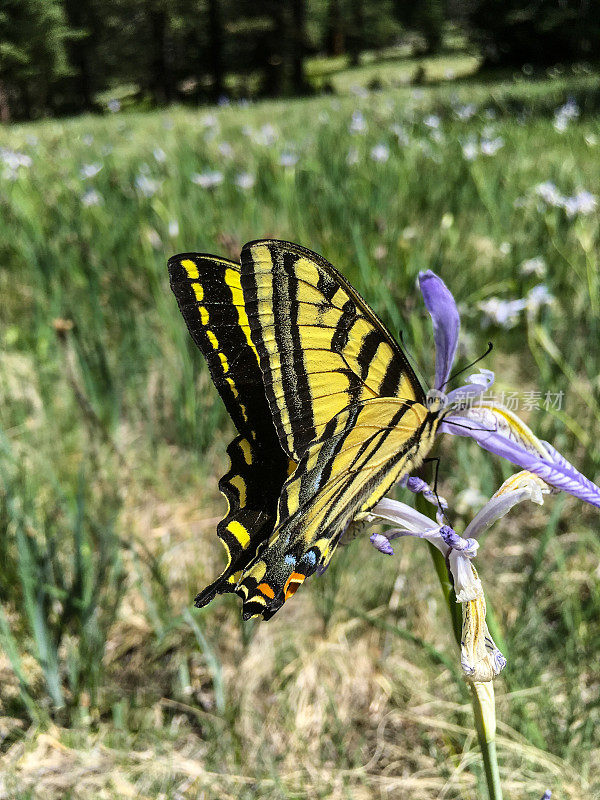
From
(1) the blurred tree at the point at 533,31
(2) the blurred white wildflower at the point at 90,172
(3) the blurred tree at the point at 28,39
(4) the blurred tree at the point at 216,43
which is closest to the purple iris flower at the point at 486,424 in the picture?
(3) the blurred tree at the point at 28,39

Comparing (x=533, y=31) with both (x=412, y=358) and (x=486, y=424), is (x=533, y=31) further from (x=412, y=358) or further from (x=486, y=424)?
(x=486, y=424)

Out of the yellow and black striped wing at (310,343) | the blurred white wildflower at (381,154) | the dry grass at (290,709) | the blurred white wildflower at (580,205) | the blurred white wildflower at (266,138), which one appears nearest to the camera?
the yellow and black striped wing at (310,343)

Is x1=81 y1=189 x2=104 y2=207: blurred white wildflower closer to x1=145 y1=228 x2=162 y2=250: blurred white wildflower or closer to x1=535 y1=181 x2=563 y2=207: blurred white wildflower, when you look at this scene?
x1=145 y1=228 x2=162 y2=250: blurred white wildflower

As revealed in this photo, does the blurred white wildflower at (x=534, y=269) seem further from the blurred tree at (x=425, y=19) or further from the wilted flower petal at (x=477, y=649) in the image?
the blurred tree at (x=425, y=19)

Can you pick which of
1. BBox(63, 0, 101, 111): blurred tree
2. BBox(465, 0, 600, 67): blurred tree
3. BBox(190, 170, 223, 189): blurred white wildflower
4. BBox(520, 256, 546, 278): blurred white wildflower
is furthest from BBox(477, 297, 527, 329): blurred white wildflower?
BBox(465, 0, 600, 67): blurred tree

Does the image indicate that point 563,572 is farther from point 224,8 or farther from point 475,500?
point 224,8

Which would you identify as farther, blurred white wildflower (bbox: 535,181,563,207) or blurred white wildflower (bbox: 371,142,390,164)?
blurred white wildflower (bbox: 371,142,390,164)

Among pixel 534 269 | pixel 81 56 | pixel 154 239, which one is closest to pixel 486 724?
pixel 534 269

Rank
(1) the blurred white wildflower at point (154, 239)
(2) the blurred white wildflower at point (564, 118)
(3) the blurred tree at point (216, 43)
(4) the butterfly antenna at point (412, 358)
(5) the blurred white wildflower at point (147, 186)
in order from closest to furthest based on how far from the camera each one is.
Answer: (4) the butterfly antenna at point (412, 358) → (1) the blurred white wildflower at point (154, 239) → (5) the blurred white wildflower at point (147, 186) → (2) the blurred white wildflower at point (564, 118) → (3) the blurred tree at point (216, 43)
